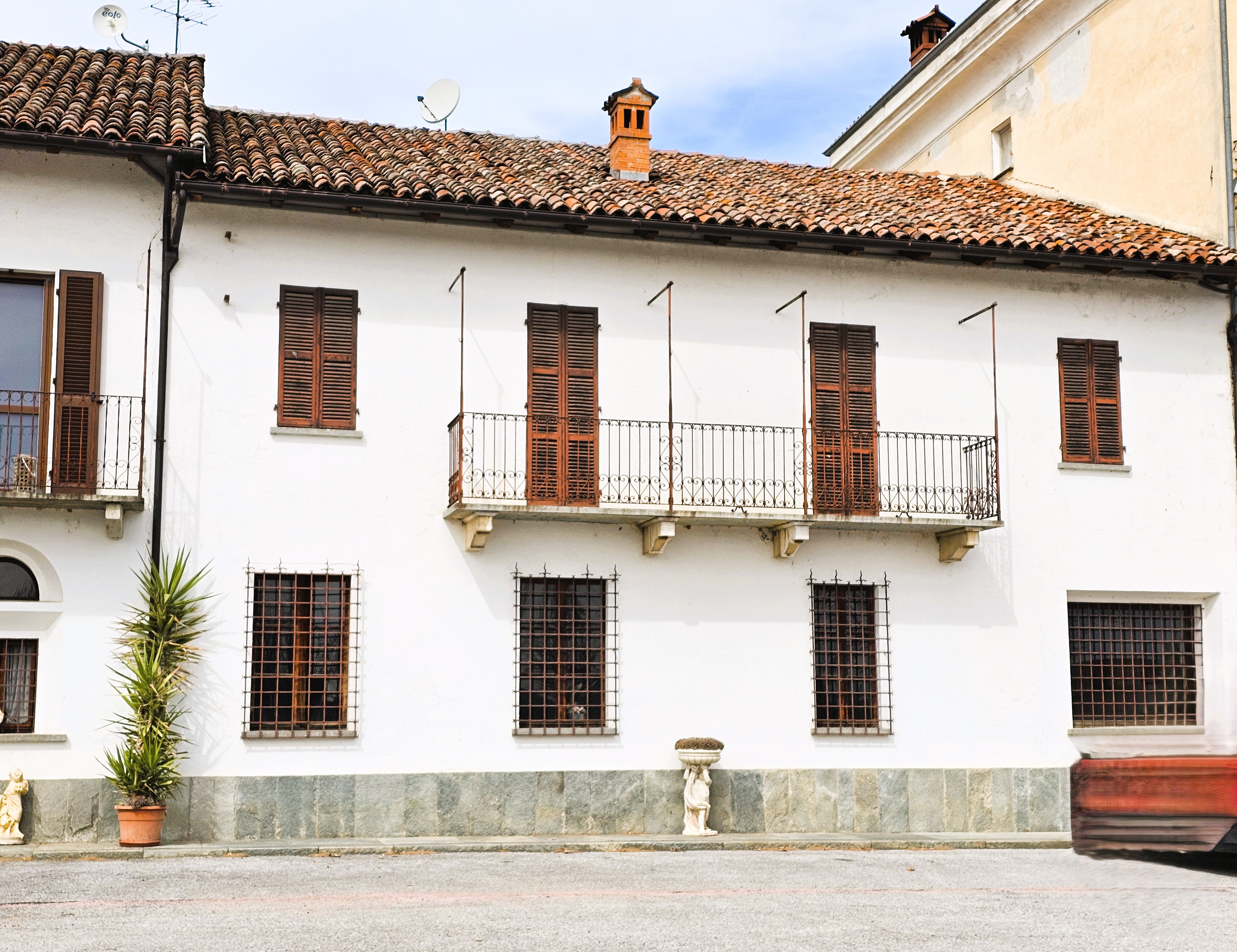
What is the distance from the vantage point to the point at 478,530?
52.4ft

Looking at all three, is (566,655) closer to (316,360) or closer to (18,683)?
(316,360)

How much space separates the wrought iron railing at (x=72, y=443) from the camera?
14.9 metres

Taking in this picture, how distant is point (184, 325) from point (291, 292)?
1221mm

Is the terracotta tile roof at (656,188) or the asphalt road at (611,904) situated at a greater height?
the terracotta tile roof at (656,188)

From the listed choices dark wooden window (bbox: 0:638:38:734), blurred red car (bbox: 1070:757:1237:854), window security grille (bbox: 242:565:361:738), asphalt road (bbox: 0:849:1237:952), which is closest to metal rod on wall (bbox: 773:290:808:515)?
asphalt road (bbox: 0:849:1237:952)

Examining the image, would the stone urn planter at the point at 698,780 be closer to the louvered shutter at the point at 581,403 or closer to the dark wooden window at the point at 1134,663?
the louvered shutter at the point at 581,403

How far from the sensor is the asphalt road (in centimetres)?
923

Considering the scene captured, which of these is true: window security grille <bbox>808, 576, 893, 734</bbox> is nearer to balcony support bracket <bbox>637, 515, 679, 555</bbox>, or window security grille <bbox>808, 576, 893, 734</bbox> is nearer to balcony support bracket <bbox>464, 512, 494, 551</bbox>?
balcony support bracket <bbox>637, 515, 679, 555</bbox>

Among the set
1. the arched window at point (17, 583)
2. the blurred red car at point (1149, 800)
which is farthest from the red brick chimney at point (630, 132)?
the blurred red car at point (1149, 800)

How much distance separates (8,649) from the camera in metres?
15.2

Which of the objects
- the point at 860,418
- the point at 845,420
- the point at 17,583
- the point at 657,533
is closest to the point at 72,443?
the point at 17,583

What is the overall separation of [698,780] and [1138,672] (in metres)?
6.20

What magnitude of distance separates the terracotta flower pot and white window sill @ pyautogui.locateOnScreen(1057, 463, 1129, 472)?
11.5m

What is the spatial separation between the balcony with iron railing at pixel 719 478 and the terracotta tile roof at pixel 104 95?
15.0ft
